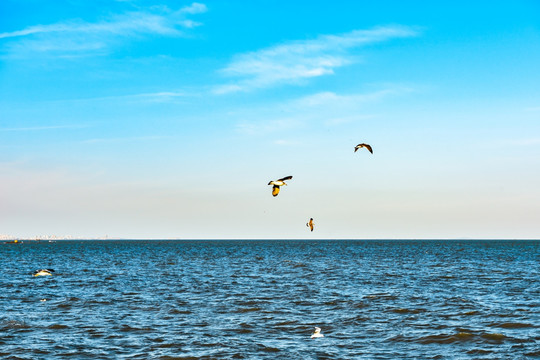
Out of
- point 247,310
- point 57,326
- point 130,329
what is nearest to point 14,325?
point 57,326

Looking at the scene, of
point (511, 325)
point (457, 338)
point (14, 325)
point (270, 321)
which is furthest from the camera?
point (270, 321)

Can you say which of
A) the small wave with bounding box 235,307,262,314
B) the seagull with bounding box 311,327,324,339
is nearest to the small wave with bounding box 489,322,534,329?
the seagull with bounding box 311,327,324,339

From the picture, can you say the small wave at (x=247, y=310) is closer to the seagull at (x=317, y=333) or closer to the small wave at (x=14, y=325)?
the seagull at (x=317, y=333)

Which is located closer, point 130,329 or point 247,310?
point 130,329

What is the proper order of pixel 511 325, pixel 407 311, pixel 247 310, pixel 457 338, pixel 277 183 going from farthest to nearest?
pixel 247 310 < pixel 407 311 < pixel 511 325 < pixel 457 338 < pixel 277 183

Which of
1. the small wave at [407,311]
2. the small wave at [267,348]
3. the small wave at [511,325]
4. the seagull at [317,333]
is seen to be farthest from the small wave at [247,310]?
the small wave at [511,325]

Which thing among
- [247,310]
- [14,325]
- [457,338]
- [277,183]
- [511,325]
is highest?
[277,183]

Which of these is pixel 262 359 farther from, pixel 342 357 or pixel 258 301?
pixel 258 301

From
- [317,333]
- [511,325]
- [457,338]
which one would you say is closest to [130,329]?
Result: [317,333]

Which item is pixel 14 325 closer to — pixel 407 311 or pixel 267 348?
pixel 267 348

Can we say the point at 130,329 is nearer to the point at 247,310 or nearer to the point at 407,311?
the point at 247,310

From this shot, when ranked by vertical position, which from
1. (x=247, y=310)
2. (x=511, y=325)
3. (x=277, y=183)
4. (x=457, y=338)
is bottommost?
(x=247, y=310)

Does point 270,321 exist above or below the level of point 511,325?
below

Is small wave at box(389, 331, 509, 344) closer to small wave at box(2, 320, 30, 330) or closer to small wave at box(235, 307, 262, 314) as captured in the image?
small wave at box(235, 307, 262, 314)
